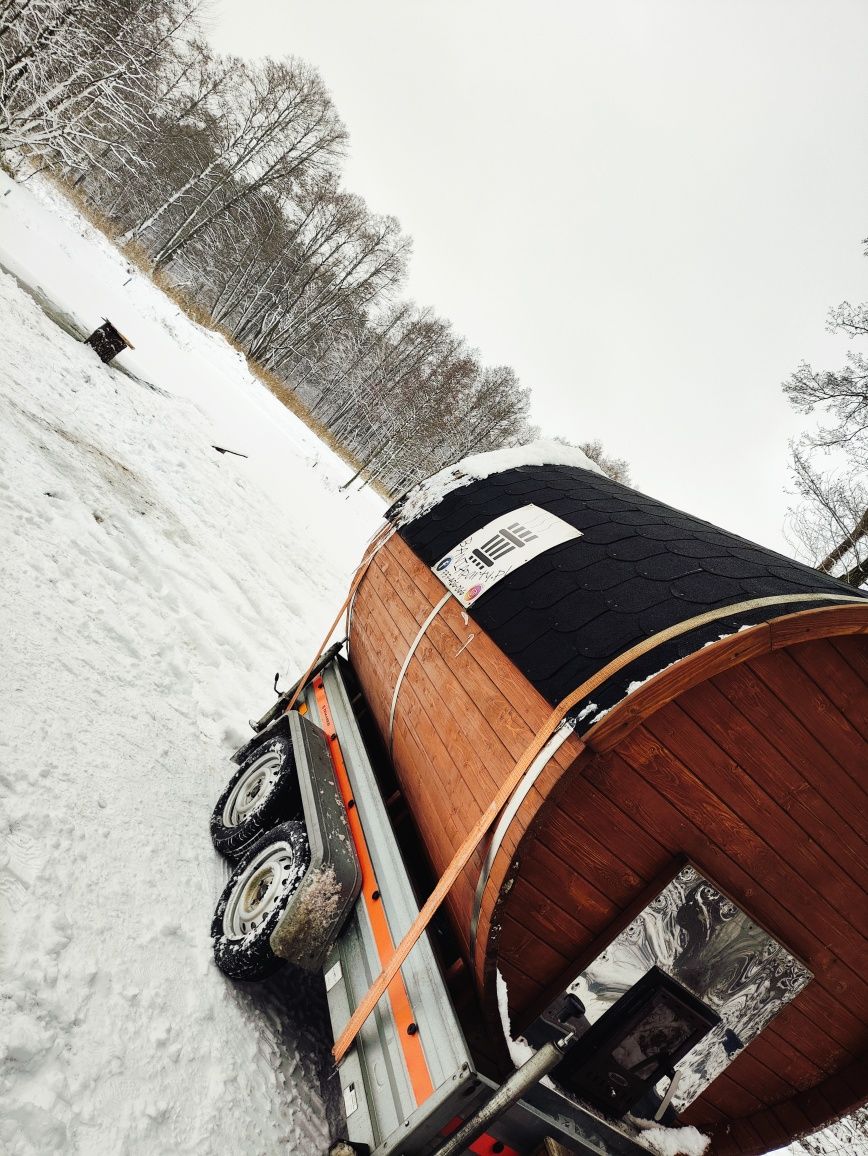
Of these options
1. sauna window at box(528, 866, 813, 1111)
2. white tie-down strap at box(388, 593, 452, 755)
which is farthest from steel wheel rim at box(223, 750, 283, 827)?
sauna window at box(528, 866, 813, 1111)

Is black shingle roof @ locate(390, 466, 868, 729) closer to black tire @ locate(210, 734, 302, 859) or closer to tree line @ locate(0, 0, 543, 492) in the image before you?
black tire @ locate(210, 734, 302, 859)

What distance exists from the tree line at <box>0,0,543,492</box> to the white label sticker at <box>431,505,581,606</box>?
19059mm

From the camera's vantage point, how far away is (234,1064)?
2.35m

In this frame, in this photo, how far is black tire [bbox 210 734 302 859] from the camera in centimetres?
333

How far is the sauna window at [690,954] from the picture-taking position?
83.4 inches

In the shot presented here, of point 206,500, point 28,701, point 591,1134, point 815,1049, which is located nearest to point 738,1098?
point 815,1049

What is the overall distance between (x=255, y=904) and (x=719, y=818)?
2360 mm

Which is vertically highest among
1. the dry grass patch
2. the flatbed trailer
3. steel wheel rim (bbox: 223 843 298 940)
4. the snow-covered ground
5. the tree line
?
the tree line

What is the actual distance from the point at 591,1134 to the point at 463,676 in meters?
1.92

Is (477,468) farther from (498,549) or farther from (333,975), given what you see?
(333,975)

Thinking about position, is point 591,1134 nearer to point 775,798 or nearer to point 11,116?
point 775,798

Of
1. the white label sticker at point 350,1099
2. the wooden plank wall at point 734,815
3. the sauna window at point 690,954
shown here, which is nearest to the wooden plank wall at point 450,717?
the wooden plank wall at point 734,815

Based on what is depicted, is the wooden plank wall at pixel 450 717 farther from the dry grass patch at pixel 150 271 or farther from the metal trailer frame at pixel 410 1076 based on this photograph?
the dry grass patch at pixel 150 271

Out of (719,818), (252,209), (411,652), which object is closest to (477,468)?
(411,652)
